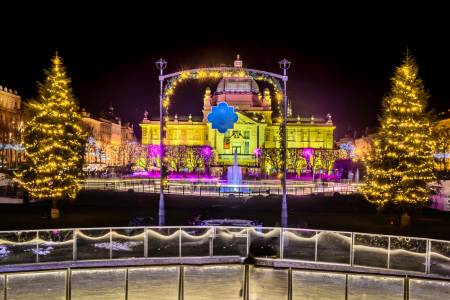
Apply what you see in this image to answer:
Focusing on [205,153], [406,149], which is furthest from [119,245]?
[205,153]

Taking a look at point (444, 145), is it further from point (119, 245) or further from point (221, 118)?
point (119, 245)

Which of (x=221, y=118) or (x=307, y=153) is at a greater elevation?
(x=221, y=118)

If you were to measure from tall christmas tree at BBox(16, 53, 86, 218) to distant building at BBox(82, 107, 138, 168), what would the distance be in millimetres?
63484

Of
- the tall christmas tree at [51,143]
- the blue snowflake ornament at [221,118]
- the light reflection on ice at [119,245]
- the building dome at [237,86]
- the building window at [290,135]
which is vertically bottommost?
the light reflection on ice at [119,245]

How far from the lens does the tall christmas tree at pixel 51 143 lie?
32.9m

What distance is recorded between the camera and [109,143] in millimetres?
164625

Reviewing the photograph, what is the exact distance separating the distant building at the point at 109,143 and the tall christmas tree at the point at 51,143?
63.5 m

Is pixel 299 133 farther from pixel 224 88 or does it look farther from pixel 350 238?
pixel 350 238

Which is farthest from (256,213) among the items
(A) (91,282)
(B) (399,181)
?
(A) (91,282)

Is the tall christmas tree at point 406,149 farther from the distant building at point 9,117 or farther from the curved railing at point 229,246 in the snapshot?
the distant building at point 9,117

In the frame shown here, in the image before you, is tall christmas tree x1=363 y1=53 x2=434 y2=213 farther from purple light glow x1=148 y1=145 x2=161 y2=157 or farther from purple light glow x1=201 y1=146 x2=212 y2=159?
purple light glow x1=148 y1=145 x2=161 y2=157

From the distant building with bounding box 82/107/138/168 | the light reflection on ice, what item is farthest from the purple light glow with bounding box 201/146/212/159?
the light reflection on ice

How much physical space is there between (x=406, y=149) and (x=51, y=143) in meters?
22.0

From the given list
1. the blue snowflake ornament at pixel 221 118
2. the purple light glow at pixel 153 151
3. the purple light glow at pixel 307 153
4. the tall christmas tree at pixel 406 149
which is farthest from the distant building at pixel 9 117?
the tall christmas tree at pixel 406 149
